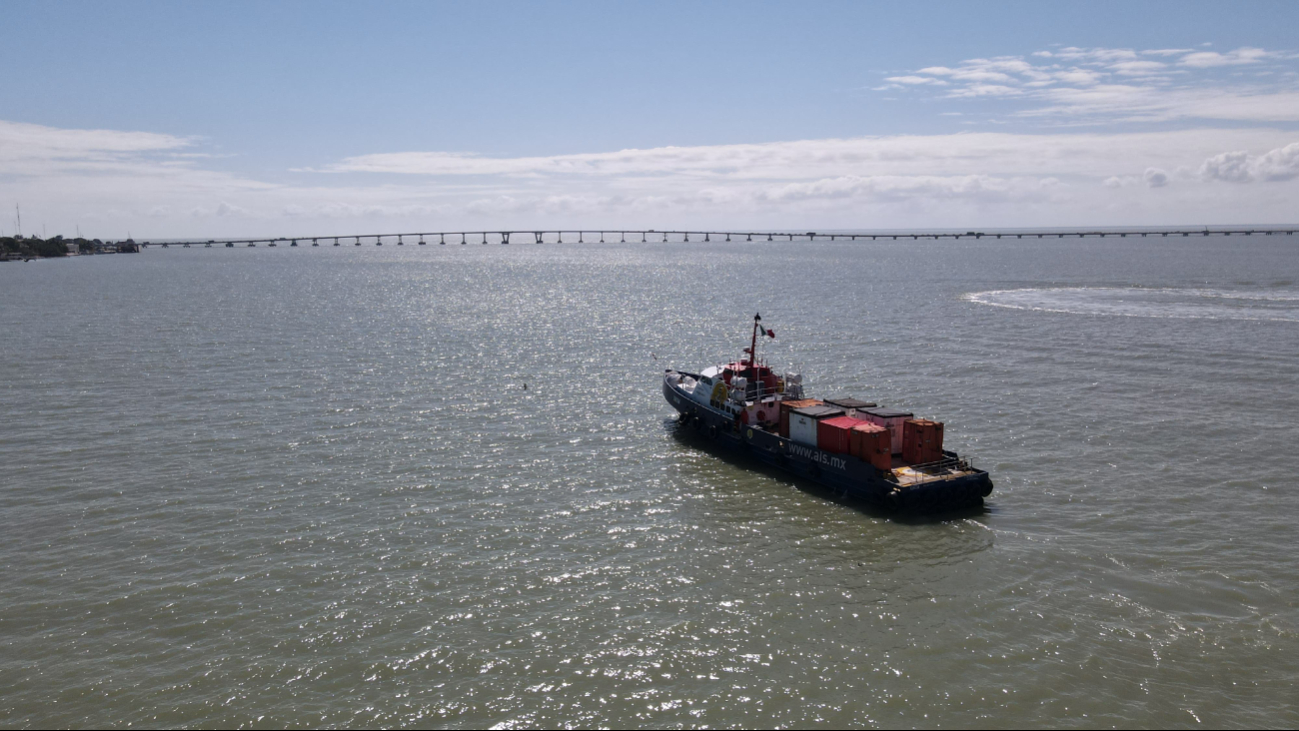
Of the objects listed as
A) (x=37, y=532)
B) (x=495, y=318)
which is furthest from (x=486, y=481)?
(x=495, y=318)

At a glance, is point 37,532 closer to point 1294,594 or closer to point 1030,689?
point 1030,689

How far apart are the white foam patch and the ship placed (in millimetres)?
62034

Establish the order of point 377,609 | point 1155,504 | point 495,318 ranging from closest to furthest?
point 377,609 → point 1155,504 → point 495,318

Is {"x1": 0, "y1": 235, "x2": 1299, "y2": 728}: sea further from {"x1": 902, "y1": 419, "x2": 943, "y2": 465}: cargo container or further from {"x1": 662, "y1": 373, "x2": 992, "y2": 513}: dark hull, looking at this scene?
{"x1": 902, "y1": 419, "x2": 943, "y2": 465}: cargo container

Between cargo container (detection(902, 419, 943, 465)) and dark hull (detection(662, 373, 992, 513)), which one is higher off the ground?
cargo container (detection(902, 419, 943, 465))

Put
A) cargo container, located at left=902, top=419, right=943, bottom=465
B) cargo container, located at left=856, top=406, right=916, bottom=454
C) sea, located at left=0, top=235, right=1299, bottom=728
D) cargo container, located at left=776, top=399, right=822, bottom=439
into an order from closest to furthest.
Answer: sea, located at left=0, top=235, right=1299, bottom=728 < cargo container, located at left=902, top=419, right=943, bottom=465 < cargo container, located at left=856, top=406, right=916, bottom=454 < cargo container, located at left=776, top=399, right=822, bottom=439

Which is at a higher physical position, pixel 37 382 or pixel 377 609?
pixel 37 382

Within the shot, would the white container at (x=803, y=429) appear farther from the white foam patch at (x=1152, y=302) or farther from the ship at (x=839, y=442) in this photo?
the white foam patch at (x=1152, y=302)

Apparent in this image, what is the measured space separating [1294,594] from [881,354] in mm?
38372

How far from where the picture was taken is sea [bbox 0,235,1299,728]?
19.5m

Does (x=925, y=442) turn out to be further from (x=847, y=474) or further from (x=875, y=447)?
(x=847, y=474)

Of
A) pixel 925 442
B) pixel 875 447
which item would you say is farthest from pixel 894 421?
pixel 875 447

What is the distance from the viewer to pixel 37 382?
5041 centimetres

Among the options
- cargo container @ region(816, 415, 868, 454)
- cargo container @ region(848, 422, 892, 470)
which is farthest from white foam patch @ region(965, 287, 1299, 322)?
cargo container @ region(848, 422, 892, 470)
